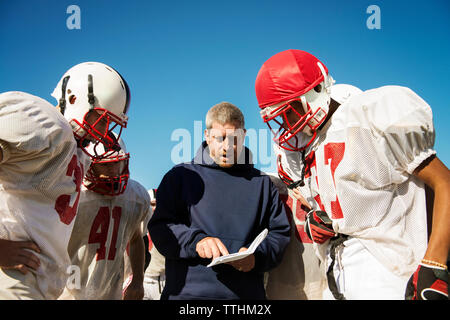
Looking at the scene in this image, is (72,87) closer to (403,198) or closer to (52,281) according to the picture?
(52,281)

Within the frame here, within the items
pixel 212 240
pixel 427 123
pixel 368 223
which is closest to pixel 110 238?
pixel 212 240

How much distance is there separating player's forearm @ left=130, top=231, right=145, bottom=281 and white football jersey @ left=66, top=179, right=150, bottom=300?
170mm

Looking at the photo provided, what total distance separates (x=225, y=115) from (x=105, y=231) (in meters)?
1.75

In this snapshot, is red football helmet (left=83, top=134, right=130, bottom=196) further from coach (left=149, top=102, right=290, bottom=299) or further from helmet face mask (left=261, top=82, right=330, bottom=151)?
helmet face mask (left=261, top=82, right=330, bottom=151)

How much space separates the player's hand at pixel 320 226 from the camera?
2.43 metres

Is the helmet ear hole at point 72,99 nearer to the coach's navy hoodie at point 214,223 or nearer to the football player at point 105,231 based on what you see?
the football player at point 105,231

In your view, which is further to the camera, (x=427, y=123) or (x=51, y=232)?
(x=51, y=232)

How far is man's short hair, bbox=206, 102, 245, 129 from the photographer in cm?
285

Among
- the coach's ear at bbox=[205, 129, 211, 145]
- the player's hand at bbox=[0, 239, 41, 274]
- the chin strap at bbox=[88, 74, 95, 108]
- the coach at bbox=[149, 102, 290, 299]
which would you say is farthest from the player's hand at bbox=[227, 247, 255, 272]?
the chin strap at bbox=[88, 74, 95, 108]

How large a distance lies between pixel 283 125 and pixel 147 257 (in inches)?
104

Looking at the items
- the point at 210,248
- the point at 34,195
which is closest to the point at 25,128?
the point at 34,195

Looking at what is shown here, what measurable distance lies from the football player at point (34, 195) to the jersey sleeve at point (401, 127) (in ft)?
5.87
